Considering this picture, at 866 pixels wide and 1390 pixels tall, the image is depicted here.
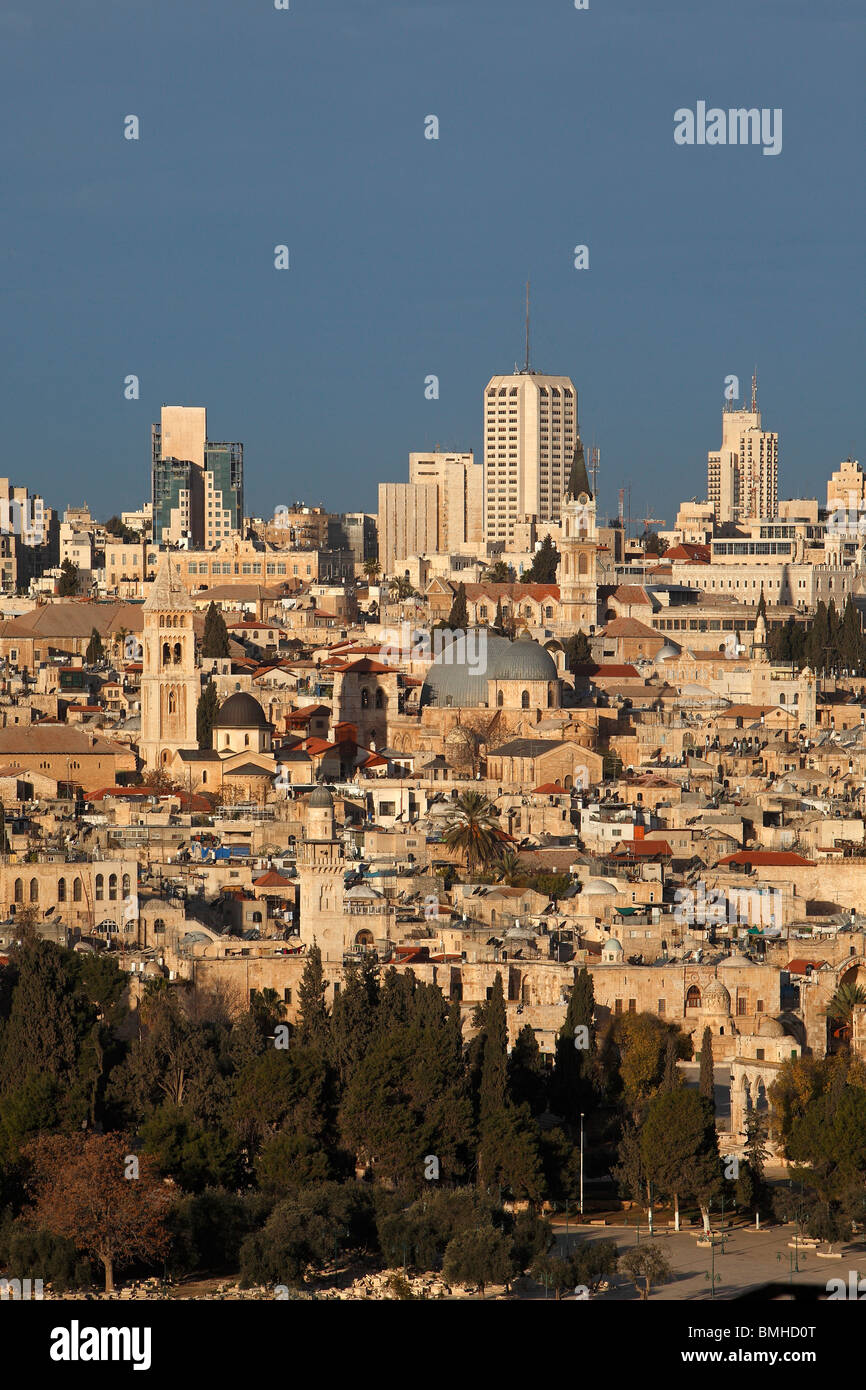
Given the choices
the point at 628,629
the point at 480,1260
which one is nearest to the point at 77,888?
the point at 480,1260

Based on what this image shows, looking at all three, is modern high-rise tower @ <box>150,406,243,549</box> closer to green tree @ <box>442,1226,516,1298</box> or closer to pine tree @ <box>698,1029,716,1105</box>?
pine tree @ <box>698,1029,716,1105</box>

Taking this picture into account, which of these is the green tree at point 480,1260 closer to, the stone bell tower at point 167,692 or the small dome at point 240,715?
the stone bell tower at point 167,692

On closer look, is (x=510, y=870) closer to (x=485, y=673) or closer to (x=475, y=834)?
(x=475, y=834)

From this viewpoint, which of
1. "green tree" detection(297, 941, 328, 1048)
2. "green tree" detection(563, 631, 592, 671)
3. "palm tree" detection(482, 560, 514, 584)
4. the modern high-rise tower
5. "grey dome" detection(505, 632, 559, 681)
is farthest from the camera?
the modern high-rise tower

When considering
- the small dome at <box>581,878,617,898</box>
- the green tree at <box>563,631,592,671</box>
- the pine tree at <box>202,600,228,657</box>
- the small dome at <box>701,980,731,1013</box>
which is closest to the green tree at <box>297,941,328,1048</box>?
the small dome at <box>701,980,731,1013</box>

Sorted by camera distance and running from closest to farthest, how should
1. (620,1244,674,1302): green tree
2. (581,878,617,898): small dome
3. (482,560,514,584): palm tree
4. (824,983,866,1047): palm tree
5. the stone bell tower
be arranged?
(620,1244,674,1302): green tree → (824,983,866,1047): palm tree → (581,878,617,898): small dome → the stone bell tower → (482,560,514,584): palm tree

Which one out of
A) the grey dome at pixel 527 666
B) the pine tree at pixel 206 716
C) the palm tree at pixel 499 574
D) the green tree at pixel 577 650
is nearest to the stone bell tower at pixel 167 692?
the pine tree at pixel 206 716
